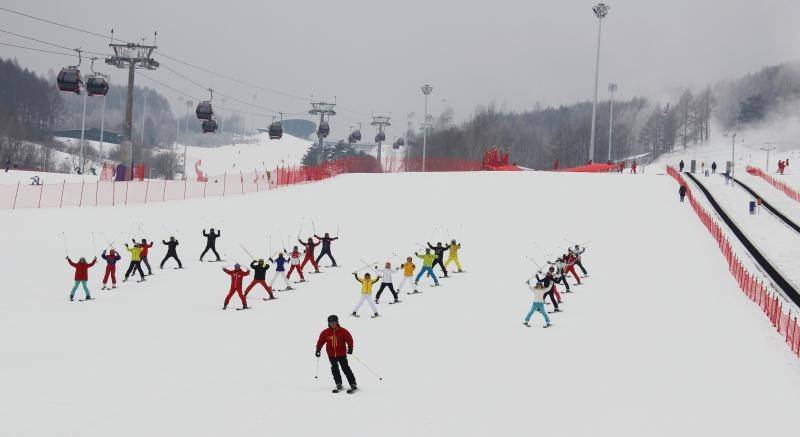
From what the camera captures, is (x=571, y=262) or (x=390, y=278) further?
(x=571, y=262)

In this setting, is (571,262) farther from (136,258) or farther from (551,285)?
(136,258)

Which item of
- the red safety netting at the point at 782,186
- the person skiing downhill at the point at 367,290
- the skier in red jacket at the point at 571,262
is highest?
the red safety netting at the point at 782,186

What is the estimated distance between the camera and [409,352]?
14.9m

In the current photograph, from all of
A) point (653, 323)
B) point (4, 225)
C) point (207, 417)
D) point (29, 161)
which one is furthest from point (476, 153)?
point (207, 417)

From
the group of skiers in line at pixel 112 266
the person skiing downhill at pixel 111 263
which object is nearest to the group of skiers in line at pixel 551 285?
the group of skiers in line at pixel 112 266

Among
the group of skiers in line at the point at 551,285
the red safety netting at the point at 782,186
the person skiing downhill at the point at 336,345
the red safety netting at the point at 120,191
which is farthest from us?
the red safety netting at the point at 782,186

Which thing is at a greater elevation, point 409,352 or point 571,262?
point 571,262

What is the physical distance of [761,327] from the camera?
683 inches

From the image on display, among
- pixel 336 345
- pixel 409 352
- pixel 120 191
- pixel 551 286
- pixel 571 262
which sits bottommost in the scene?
pixel 409 352

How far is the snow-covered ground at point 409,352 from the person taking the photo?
35.6 ft

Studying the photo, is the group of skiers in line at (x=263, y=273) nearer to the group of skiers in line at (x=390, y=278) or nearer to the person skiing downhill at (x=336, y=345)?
the group of skiers in line at (x=390, y=278)

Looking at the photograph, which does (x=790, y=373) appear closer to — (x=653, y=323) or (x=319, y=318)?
(x=653, y=323)

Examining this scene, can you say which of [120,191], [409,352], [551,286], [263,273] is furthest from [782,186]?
[409,352]

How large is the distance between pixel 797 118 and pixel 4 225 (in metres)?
181
